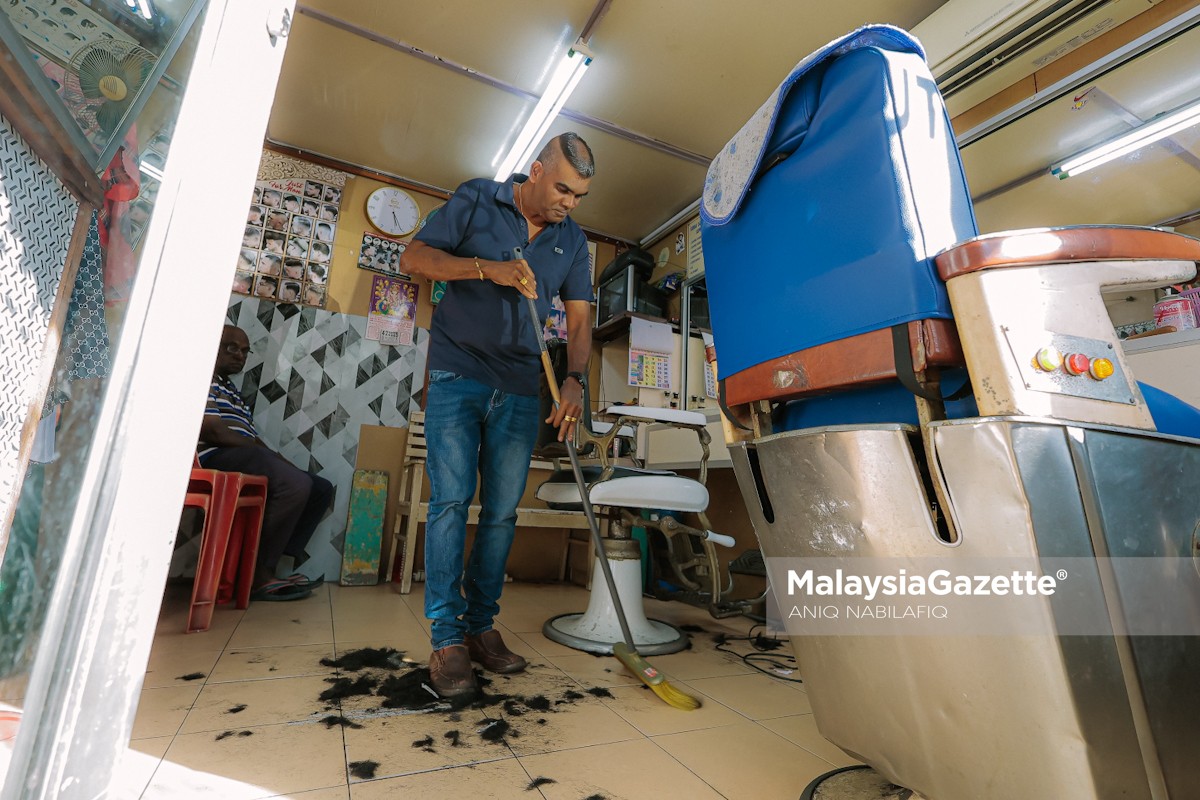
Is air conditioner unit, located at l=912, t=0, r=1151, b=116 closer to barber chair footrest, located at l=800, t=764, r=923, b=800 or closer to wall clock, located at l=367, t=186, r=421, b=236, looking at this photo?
barber chair footrest, located at l=800, t=764, r=923, b=800

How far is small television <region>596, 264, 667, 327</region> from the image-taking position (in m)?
4.15

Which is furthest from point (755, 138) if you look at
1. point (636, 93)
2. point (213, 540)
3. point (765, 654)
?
point (636, 93)

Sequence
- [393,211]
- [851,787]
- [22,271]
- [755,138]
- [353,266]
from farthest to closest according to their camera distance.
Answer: [393,211] < [353,266] < [851,787] < [755,138] < [22,271]

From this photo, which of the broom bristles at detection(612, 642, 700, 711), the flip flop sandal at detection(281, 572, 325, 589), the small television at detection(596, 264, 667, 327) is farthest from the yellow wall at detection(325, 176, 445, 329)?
the broom bristles at detection(612, 642, 700, 711)

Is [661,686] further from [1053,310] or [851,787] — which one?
[1053,310]

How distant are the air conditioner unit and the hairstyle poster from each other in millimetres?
3290

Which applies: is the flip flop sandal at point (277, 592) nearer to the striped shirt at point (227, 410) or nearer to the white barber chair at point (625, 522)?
the striped shirt at point (227, 410)

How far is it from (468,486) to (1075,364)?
1.46 m

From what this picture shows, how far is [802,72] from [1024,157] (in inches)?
128

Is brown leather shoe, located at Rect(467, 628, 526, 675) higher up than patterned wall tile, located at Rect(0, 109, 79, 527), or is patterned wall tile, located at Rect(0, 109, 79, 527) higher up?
patterned wall tile, located at Rect(0, 109, 79, 527)

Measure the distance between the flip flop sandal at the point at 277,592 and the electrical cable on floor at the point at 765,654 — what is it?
2.02m

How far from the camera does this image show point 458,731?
50.0 inches

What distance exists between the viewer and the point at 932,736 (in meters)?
0.73

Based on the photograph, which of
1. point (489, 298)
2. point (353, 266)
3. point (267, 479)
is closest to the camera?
point (489, 298)
